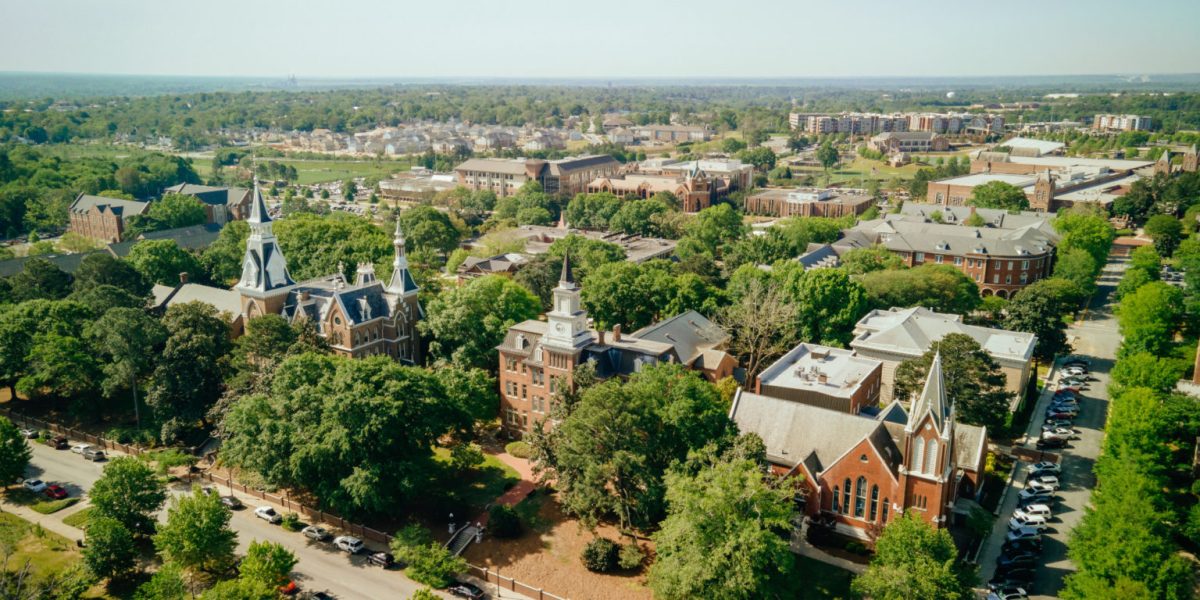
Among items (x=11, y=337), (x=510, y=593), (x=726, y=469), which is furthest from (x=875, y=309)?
(x=11, y=337)

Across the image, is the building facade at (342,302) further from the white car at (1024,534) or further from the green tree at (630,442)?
the white car at (1024,534)

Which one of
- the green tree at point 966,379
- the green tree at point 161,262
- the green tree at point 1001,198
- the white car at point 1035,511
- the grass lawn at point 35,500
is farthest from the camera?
the green tree at point 1001,198

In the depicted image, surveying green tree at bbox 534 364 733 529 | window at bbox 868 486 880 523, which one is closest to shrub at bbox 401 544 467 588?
green tree at bbox 534 364 733 529

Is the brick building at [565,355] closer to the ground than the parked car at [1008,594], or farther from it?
farther from it

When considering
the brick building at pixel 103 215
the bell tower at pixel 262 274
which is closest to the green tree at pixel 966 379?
the bell tower at pixel 262 274

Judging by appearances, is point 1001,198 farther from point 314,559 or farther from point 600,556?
point 314,559

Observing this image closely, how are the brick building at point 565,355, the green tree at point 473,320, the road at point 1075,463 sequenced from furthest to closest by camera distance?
1. the green tree at point 473,320
2. the brick building at point 565,355
3. the road at point 1075,463

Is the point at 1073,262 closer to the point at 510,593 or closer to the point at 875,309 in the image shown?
the point at 875,309
